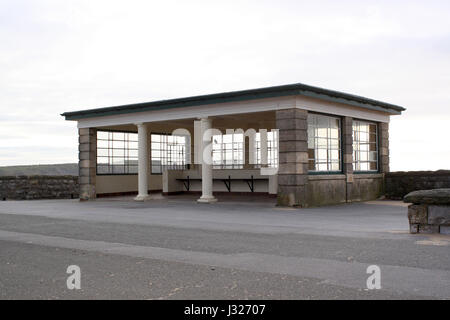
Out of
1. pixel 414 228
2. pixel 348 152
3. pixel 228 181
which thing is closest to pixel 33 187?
pixel 228 181

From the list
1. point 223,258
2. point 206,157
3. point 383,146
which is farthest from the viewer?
point 383,146

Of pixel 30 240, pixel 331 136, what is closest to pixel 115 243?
pixel 30 240

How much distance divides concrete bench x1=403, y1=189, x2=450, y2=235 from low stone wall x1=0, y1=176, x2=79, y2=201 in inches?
848

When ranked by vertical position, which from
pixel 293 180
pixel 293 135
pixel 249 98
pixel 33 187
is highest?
pixel 249 98

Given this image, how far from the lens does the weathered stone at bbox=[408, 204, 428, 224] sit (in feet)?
33.4

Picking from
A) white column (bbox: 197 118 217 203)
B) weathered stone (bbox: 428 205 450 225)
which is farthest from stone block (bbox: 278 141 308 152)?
weathered stone (bbox: 428 205 450 225)

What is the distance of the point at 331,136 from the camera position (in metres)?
19.2

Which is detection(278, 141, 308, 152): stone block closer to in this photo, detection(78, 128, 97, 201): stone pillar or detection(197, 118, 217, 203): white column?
detection(197, 118, 217, 203): white column

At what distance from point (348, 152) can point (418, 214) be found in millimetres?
9359

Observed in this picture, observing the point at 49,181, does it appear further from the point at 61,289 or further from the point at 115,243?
the point at 61,289

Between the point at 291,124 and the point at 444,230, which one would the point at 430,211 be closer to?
the point at 444,230

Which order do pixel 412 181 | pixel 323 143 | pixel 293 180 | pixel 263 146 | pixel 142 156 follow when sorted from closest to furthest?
1. pixel 293 180
2. pixel 323 143
3. pixel 412 181
4. pixel 142 156
5. pixel 263 146

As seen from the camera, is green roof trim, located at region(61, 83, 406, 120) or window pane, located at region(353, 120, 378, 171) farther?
window pane, located at region(353, 120, 378, 171)

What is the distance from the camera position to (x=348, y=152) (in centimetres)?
1947
